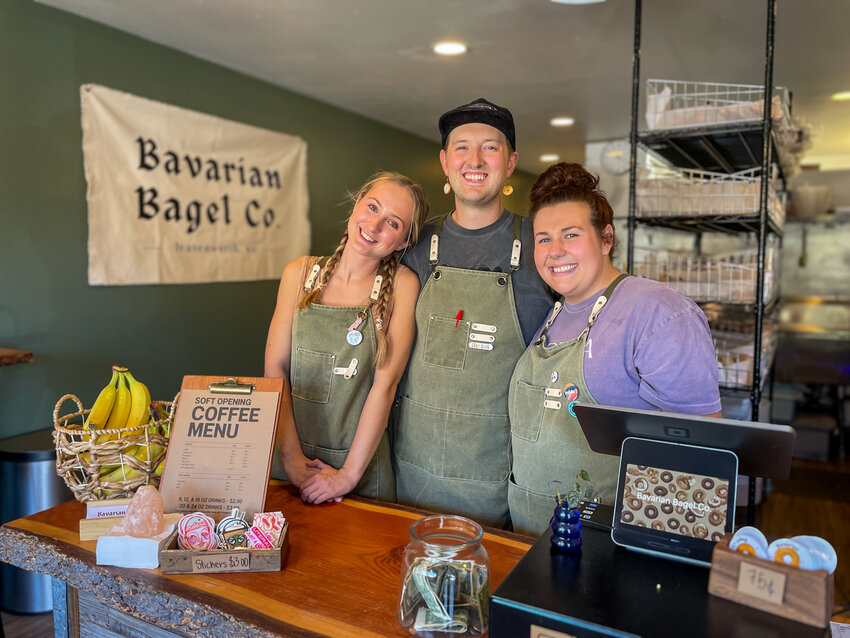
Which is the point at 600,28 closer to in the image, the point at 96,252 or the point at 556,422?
the point at 556,422

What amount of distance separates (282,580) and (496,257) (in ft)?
3.76

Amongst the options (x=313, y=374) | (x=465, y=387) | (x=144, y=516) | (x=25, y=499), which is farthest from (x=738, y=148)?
(x=25, y=499)

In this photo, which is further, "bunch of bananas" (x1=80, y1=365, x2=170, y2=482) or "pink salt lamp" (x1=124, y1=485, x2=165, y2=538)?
"bunch of bananas" (x1=80, y1=365, x2=170, y2=482)

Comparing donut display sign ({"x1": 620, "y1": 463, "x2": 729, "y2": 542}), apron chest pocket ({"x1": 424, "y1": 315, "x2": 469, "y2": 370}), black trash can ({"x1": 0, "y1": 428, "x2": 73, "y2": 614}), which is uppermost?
apron chest pocket ({"x1": 424, "y1": 315, "x2": 469, "y2": 370})

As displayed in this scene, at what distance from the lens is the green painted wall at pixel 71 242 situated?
10.4 ft

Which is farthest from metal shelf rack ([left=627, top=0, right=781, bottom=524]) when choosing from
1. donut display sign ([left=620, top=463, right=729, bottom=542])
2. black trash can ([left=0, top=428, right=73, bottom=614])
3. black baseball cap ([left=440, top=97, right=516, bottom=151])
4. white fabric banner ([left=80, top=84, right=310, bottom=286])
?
black trash can ([left=0, top=428, right=73, bottom=614])

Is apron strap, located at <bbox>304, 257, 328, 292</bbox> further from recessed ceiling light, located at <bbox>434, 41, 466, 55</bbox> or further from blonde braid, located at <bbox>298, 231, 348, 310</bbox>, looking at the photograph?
recessed ceiling light, located at <bbox>434, 41, 466, 55</bbox>

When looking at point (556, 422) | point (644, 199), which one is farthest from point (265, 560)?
point (644, 199)

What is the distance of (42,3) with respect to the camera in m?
3.21

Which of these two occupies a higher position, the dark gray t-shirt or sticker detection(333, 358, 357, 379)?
the dark gray t-shirt

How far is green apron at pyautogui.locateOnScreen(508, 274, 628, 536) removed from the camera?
1.62 metres

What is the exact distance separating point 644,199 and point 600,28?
3.18 feet

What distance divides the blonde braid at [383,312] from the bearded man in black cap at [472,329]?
4.8 inches

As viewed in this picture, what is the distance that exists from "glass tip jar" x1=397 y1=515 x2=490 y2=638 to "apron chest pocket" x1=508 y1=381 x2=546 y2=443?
2.09 feet
